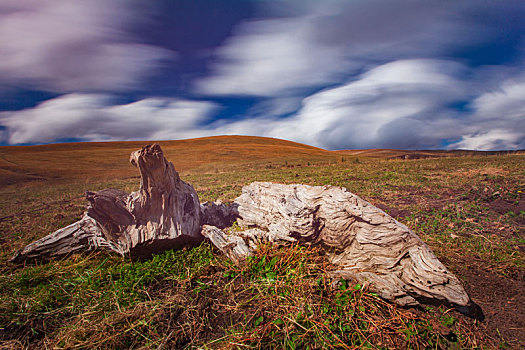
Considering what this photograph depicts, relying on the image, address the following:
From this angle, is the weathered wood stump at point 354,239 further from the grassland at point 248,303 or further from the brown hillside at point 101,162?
the brown hillside at point 101,162

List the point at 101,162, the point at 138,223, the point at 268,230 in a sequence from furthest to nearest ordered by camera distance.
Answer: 1. the point at 101,162
2. the point at 268,230
3. the point at 138,223

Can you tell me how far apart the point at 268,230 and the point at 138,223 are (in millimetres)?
2818

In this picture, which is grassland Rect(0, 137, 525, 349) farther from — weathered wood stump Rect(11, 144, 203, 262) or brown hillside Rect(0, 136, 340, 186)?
brown hillside Rect(0, 136, 340, 186)

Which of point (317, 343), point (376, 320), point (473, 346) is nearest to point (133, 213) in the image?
point (317, 343)

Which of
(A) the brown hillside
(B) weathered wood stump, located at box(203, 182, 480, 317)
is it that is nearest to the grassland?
(B) weathered wood stump, located at box(203, 182, 480, 317)

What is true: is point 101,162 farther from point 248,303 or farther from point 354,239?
point 354,239

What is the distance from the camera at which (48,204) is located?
36.1 ft

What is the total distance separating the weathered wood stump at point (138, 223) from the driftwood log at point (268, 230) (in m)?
0.02

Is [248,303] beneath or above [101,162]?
beneath

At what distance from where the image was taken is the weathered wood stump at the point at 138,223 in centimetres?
451

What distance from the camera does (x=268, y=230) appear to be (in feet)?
16.7

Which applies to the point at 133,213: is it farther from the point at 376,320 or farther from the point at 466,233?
the point at 466,233

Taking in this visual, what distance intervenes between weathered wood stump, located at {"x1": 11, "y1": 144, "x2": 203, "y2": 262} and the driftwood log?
2cm

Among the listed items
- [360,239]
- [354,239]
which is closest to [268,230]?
[354,239]
